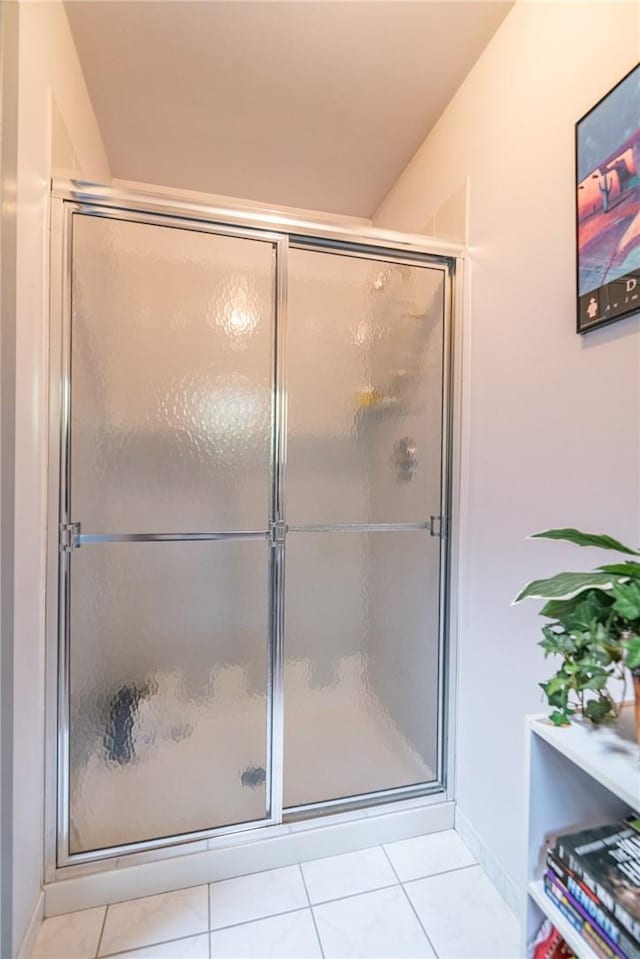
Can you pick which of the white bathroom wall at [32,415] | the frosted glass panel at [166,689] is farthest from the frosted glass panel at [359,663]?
the white bathroom wall at [32,415]

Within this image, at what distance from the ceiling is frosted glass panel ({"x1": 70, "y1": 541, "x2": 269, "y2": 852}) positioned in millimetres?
1665

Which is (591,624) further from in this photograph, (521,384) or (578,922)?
(521,384)

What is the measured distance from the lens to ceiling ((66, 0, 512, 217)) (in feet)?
4.33

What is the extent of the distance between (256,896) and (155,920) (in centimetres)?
29

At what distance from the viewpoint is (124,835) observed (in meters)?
1.32

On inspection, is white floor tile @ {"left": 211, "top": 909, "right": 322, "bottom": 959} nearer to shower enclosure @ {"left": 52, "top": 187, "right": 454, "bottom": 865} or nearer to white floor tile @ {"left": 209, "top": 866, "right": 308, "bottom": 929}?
white floor tile @ {"left": 209, "top": 866, "right": 308, "bottom": 929}

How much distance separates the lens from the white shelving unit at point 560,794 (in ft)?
2.23

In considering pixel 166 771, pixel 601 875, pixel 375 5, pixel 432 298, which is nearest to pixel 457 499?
pixel 432 298

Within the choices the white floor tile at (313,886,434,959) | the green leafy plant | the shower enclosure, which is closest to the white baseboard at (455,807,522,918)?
the shower enclosure

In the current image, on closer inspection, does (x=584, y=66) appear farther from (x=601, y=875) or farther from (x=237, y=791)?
(x=237, y=791)

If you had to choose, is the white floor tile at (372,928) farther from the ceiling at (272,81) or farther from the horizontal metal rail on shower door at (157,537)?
the ceiling at (272,81)

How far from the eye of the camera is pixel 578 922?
677 millimetres

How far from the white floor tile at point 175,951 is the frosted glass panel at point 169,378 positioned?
1.13 meters

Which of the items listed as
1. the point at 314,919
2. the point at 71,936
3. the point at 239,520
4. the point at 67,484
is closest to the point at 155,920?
the point at 71,936
